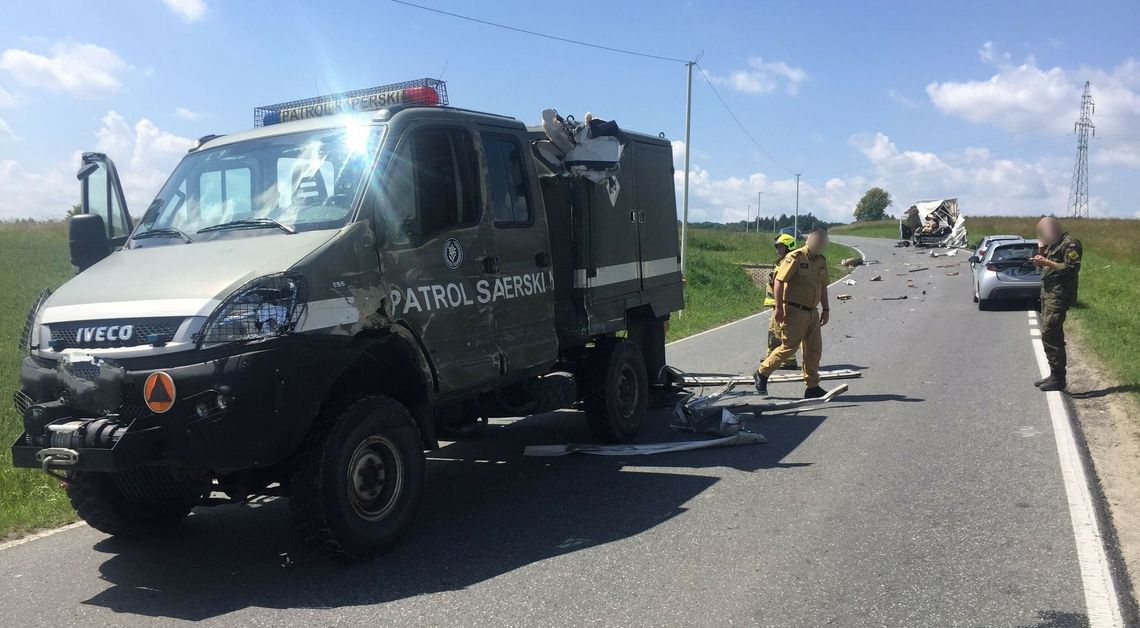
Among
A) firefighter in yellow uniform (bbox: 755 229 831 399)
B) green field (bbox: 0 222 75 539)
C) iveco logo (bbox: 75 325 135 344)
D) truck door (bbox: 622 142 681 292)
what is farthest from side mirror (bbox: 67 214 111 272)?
firefighter in yellow uniform (bbox: 755 229 831 399)

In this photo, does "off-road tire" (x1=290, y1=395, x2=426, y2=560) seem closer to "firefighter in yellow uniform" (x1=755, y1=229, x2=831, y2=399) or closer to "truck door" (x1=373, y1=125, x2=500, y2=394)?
"truck door" (x1=373, y1=125, x2=500, y2=394)

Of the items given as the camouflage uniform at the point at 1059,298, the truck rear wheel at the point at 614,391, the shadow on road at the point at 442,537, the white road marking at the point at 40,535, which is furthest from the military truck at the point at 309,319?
the camouflage uniform at the point at 1059,298

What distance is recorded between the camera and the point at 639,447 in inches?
283

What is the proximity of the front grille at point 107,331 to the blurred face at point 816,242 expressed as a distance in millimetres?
6925

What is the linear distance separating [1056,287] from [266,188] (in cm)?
792

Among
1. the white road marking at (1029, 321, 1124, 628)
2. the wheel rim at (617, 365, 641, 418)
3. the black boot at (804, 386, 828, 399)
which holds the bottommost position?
the white road marking at (1029, 321, 1124, 628)

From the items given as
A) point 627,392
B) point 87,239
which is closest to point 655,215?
point 627,392

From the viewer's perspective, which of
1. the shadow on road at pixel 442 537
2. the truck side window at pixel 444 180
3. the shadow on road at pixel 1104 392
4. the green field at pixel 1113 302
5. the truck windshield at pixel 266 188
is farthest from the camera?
the green field at pixel 1113 302

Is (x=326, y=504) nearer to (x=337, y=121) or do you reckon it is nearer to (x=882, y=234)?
(x=337, y=121)

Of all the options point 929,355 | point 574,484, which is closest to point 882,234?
point 929,355

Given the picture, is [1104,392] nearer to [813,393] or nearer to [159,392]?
[813,393]

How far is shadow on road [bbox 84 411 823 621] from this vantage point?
14.6ft

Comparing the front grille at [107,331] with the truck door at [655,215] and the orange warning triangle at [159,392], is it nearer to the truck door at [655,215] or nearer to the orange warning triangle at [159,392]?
the orange warning triangle at [159,392]

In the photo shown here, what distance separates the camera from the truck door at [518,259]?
588 centimetres
